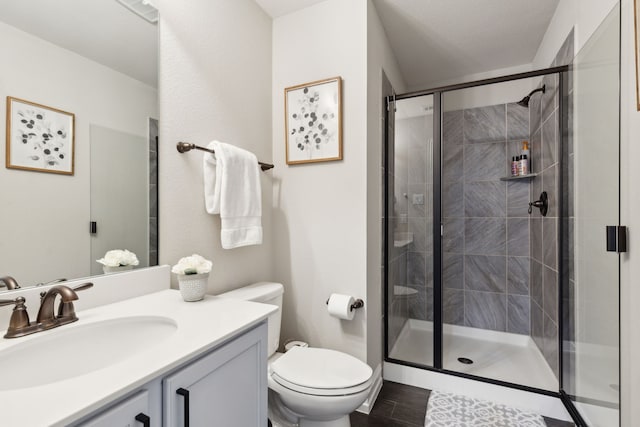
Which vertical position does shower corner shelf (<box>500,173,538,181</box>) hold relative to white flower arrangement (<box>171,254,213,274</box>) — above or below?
above

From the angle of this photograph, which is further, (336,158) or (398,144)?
(398,144)

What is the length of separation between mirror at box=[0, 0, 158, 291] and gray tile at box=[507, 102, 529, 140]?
2679 mm

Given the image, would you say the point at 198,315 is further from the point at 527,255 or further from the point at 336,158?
the point at 527,255

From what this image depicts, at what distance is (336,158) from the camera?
1.81 m

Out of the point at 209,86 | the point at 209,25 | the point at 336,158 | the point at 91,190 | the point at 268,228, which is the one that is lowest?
the point at 268,228

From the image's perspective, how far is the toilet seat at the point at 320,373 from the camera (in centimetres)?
126

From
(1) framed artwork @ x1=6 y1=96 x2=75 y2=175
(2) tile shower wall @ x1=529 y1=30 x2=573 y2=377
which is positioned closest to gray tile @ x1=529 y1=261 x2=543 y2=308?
(2) tile shower wall @ x1=529 y1=30 x2=573 y2=377

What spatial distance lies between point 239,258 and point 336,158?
0.83 m

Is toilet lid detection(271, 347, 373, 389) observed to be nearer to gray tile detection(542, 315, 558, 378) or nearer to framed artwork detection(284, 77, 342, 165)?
Answer: framed artwork detection(284, 77, 342, 165)

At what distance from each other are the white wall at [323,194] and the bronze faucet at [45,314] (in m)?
1.22

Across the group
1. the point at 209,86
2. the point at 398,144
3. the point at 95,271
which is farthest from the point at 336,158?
the point at 95,271

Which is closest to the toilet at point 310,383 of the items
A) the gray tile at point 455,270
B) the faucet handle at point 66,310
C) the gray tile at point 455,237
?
the faucet handle at point 66,310

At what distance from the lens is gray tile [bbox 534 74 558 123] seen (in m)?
1.84

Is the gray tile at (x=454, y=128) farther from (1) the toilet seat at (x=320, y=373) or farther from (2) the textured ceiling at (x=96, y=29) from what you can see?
(2) the textured ceiling at (x=96, y=29)
